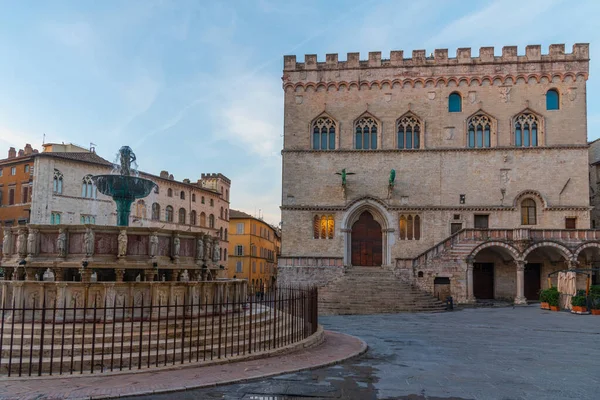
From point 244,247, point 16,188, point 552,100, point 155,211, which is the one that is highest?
point 552,100

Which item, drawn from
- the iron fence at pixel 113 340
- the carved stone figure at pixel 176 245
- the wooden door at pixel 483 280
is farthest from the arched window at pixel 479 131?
the iron fence at pixel 113 340

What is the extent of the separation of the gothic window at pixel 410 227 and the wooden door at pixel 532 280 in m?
7.12

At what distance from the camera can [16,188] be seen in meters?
39.9

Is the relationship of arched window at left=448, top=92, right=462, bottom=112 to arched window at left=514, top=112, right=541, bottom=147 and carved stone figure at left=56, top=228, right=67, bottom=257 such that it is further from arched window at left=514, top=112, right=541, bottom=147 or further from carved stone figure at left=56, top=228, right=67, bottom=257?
carved stone figure at left=56, top=228, right=67, bottom=257

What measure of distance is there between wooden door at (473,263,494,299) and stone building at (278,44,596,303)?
0.29 ft

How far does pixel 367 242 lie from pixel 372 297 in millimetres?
7043

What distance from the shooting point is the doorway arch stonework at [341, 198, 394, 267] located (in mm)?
31469

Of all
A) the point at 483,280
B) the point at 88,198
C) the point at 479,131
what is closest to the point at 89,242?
the point at 483,280

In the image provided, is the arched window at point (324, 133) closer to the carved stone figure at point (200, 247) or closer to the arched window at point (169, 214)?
the carved stone figure at point (200, 247)

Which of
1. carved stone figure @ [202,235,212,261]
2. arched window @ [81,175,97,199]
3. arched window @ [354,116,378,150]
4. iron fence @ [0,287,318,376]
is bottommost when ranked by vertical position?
iron fence @ [0,287,318,376]

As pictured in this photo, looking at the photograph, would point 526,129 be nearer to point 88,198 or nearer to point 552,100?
point 552,100

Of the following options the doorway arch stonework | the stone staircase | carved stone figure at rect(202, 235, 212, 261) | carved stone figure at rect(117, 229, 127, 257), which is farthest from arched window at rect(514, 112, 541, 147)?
carved stone figure at rect(117, 229, 127, 257)

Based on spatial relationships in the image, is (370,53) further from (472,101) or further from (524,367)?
(524,367)

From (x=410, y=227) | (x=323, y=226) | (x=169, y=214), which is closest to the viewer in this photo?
(x=410, y=227)
